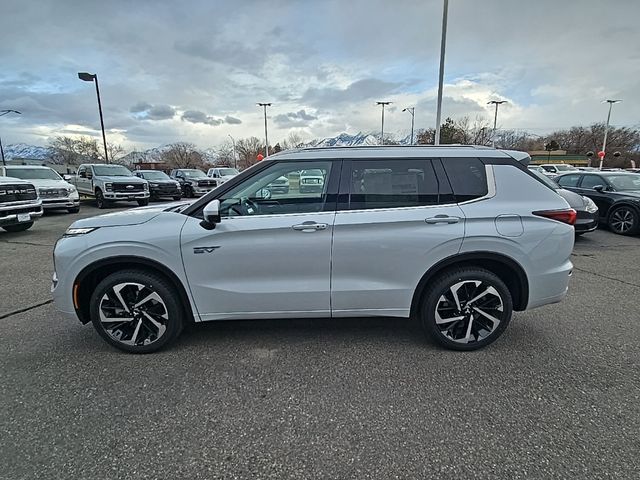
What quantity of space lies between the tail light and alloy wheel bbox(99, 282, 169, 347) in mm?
3394

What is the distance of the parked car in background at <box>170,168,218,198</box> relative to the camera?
20.2 metres

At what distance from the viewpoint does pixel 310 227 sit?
2854 millimetres

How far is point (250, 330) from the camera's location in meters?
3.54

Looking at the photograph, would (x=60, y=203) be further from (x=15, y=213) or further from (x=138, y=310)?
(x=138, y=310)

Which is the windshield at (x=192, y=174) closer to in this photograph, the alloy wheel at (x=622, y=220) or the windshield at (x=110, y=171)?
the windshield at (x=110, y=171)

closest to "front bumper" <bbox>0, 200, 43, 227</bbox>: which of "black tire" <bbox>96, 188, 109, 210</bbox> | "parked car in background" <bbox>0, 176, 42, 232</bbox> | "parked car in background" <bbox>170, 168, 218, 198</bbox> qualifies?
"parked car in background" <bbox>0, 176, 42, 232</bbox>

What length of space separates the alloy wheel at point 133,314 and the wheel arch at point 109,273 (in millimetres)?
163

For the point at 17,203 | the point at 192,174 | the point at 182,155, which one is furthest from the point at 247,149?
the point at 17,203

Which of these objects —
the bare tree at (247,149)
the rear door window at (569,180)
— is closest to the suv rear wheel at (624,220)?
the rear door window at (569,180)

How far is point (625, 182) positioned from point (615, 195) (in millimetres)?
857

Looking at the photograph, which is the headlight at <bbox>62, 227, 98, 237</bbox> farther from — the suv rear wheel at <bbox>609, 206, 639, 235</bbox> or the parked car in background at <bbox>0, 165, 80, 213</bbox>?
the parked car in background at <bbox>0, 165, 80, 213</bbox>

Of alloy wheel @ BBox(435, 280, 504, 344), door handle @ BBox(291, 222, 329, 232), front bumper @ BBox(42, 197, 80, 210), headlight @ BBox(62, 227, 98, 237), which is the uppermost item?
door handle @ BBox(291, 222, 329, 232)

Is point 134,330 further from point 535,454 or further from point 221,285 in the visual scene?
point 535,454

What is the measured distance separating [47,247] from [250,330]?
6.50 meters
